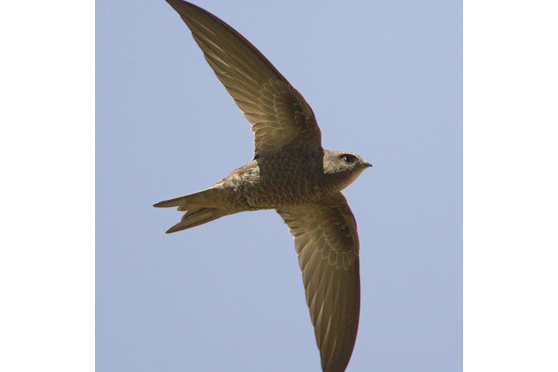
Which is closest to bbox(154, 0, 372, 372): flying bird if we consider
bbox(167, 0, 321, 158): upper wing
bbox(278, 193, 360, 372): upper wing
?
bbox(167, 0, 321, 158): upper wing

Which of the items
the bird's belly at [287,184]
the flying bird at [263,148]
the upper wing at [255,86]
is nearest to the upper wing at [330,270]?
the flying bird at [263,148]

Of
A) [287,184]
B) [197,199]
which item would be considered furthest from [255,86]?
[197,199]

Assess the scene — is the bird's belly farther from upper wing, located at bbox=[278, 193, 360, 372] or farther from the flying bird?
upper wing, located at bbox=[278, 193, 360, 372]

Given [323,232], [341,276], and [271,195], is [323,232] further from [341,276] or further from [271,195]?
[271,195]

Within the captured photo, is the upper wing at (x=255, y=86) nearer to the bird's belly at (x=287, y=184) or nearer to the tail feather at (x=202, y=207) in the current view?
the bird's belly at (x=287, y=184)

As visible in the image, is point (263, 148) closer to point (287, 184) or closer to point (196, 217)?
point (287, 184)

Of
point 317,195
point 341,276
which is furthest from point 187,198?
point 341,276
